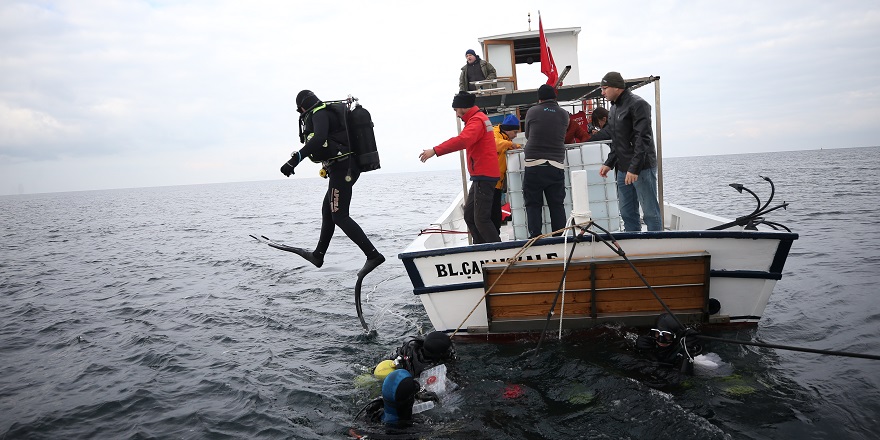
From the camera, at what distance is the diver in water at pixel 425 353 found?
560cm

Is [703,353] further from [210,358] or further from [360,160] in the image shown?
[210,358]

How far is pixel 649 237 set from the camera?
19.3 ft

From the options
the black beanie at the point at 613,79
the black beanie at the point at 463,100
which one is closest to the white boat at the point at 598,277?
the black beanie at the point at 613,79

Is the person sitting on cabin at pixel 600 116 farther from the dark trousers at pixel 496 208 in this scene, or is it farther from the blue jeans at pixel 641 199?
the dark trousers at pixel 496 208

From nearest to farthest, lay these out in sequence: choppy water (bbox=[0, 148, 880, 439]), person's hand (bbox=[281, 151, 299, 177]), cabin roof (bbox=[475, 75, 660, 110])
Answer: choppy water (bbox=[0, 148, 880, 439]) → person's hand (bbox=[281, 151, 299, 177]) → cabin roof (bbox=[475, 75, 660, 110])

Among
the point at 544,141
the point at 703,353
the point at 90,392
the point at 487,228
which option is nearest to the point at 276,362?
the point at 90,392

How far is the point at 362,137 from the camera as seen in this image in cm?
660

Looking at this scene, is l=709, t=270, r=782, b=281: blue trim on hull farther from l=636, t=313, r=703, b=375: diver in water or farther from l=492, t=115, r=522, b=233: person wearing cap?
l=492, t=115, r=522, b=233: person wearing cap

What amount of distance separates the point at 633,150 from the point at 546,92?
1.26 metres

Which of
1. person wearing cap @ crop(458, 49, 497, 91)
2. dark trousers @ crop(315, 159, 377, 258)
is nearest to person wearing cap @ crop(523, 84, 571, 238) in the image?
dark trousers @ crop(315, 159, 377, 258)

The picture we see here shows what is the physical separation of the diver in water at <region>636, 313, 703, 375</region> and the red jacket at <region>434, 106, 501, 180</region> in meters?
2.52

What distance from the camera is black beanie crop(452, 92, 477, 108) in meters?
6.61

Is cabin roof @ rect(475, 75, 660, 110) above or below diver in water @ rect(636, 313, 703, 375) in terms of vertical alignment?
above

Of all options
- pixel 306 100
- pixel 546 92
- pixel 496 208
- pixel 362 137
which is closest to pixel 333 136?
pixel 362 137
